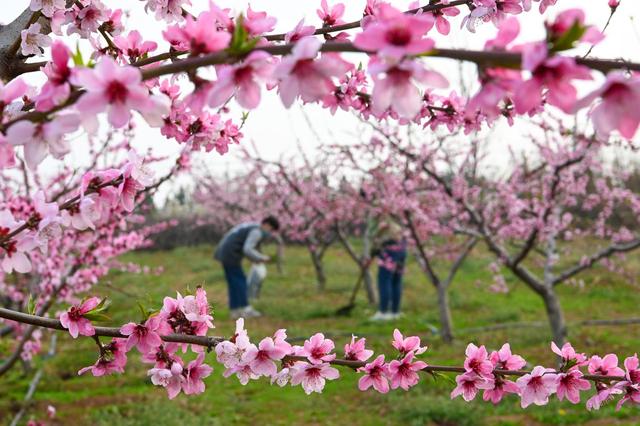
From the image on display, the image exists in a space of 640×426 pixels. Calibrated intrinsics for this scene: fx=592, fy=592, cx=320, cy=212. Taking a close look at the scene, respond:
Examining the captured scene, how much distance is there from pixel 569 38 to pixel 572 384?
1.20 metres

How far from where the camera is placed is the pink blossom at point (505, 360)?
174 cm

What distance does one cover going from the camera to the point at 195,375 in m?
1.76

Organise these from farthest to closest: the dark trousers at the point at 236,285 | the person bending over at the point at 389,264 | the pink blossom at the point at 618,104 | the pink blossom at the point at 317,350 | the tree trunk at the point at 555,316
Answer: the dark trousers at the point at 236,285
the person bending over at the point at 389,264
the tree trunk at the point at 555,316
the pink blossom at the point at 317,350
the pink blossom at the point at 618,104

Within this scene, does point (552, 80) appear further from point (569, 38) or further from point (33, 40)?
point (33, 40)

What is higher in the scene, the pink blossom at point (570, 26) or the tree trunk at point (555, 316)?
the pink blossom at point (570, 26)

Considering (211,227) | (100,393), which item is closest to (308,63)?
(100,393)

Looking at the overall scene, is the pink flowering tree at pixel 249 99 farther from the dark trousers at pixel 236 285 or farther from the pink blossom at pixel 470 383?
the dark trousers at pixel 236 285

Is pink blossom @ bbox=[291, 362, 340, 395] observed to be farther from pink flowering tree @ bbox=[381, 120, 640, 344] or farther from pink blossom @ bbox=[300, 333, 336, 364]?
pink flowering tree @ bbox=[381, 120, 640, 344]

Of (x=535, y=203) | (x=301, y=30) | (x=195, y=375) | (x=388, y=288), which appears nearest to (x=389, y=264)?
(x=388, y=288)

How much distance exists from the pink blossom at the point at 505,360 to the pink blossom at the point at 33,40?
165 cm

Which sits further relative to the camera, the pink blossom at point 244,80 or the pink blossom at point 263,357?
the pink blossom at point 263,357

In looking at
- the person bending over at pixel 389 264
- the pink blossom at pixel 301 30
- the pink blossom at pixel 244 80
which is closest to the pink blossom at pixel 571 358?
the pink blossom at pixel 301 30

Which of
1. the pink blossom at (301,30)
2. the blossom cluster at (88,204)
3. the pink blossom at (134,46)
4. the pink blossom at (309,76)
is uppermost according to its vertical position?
the pink blossom at (134,46)

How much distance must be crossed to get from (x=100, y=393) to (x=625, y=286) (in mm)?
10927
